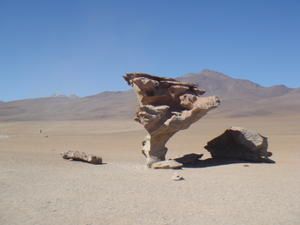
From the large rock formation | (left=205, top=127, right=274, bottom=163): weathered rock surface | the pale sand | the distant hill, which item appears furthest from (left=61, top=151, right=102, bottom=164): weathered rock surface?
the distant hill

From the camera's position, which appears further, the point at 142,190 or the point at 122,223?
the point at 142,190

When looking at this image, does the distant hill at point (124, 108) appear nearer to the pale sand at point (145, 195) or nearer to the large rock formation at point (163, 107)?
the large rock formation at point (163, 107)

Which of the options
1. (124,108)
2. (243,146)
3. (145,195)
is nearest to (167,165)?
(243,146)

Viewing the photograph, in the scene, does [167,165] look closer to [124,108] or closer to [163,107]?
[163,107]

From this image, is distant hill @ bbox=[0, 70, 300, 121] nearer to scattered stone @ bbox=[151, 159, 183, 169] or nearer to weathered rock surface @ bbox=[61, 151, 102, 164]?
weathered rock surface @ bbox=[61, 151, 102, 164]

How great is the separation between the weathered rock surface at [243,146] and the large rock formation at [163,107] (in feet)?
7.81

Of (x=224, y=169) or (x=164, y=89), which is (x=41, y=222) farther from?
(x=164, y=89)

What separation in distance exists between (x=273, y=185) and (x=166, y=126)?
657 centimetres

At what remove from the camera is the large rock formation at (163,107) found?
20156 mm

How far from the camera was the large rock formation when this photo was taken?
20.2 meters

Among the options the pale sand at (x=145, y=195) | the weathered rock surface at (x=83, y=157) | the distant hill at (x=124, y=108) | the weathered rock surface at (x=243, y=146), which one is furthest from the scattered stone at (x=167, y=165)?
the distant hill at (x=124, y=108)

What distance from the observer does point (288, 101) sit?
149 m

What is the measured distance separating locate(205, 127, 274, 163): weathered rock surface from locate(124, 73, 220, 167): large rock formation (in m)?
2.38

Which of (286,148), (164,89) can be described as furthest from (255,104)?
(164,89)
